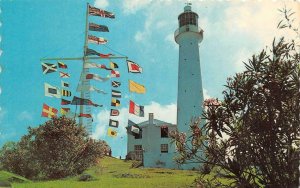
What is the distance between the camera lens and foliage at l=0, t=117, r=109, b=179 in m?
27.0

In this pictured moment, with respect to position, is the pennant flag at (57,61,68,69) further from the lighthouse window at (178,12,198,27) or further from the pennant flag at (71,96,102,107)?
the lighthouse window at (178,12,198,27)

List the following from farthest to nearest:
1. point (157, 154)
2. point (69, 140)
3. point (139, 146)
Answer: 1. point (139, 146)
2. point (157, 154)
3. point (69, 140)

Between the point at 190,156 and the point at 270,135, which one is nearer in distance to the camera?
the point at 270,135

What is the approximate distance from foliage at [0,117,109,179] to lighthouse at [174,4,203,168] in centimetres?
1602

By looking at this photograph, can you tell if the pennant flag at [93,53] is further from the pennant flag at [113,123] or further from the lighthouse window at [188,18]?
the lighthouse window at [188,18]

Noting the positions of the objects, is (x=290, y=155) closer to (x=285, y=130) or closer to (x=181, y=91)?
(x=285, y=130)

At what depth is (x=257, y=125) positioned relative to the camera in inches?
393

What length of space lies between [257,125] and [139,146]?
146 feet

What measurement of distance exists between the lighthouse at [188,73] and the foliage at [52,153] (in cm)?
1602

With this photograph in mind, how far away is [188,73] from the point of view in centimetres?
4538

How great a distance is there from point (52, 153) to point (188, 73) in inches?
854

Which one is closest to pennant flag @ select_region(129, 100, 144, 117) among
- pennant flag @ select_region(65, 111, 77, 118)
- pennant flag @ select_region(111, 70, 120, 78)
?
pennant flag @ select_region(65, 111, 77, 118)

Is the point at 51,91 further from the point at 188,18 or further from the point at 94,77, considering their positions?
the point at 188,18

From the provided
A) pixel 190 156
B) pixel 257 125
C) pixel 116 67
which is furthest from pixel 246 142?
pixel 116 67
